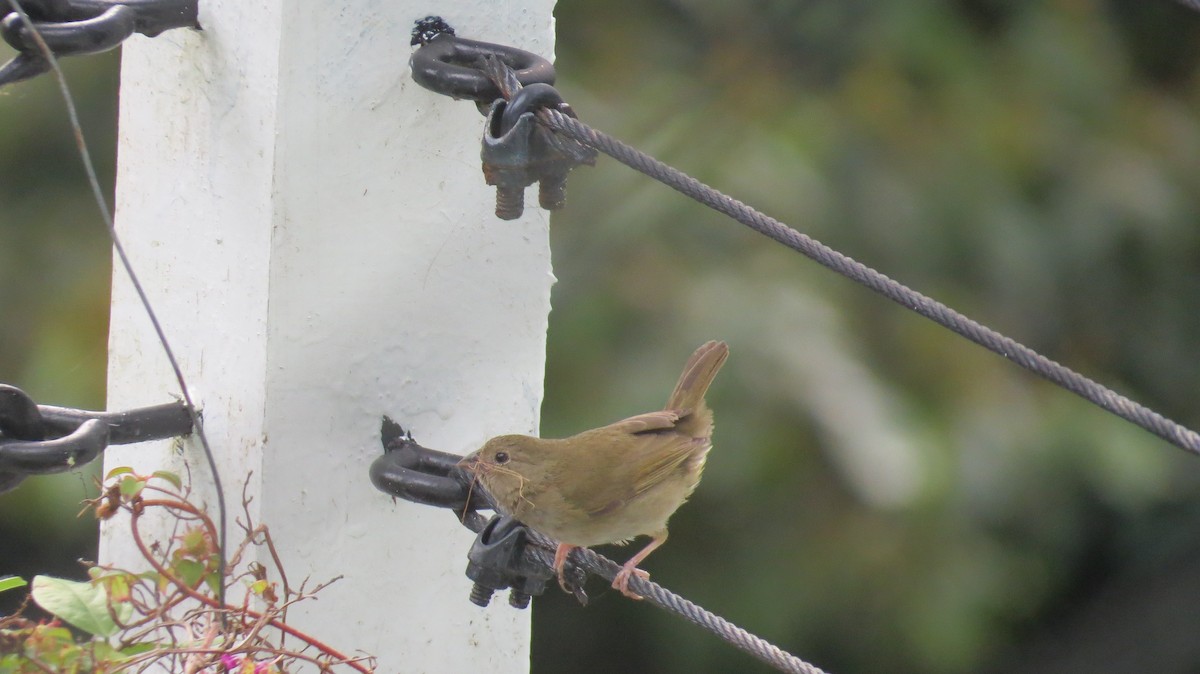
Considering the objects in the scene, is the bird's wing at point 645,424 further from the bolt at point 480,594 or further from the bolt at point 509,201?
the bolt at point 509,201

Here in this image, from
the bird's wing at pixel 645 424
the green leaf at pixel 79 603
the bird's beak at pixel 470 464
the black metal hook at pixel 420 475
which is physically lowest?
the bird's wing at pixel 645 424

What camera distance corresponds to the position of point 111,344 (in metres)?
1.94

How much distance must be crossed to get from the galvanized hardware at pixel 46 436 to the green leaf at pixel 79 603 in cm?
17

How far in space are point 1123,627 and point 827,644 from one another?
90cm

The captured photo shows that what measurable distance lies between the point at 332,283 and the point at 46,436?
0.38 metres

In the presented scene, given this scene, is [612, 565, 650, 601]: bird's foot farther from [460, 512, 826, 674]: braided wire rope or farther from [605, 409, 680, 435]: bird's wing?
[605, 409, 680, 435]: bird's wing

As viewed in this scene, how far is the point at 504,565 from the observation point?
1.66 metres

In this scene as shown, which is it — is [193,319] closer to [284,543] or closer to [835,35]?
[284,543]

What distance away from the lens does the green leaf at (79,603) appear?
1.62 meters

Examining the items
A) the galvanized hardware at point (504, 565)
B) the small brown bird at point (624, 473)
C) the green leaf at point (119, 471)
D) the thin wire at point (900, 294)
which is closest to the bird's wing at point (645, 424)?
the small brown bird at point (624, 473)

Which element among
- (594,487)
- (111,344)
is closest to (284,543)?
(111,344)

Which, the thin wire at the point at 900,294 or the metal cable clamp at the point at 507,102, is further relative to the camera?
the metal cable clamp at the point at 507,102

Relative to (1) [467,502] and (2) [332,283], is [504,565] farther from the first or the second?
(2) [332,283]

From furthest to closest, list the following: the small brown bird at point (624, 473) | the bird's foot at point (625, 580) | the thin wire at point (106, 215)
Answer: the small brown bird at point (624, 473)
the bird's foot at point (625, 580)
the thin wire at point (106, 215)
